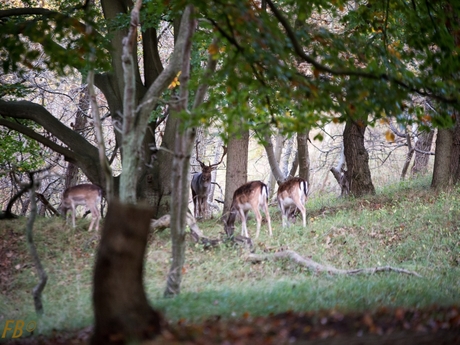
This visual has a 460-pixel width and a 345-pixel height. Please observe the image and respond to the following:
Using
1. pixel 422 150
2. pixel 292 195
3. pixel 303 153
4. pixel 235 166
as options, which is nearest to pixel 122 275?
pixel 292 195

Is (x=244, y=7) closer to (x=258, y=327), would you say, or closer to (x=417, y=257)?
(x=258, y=327)

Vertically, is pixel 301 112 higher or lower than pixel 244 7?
lower

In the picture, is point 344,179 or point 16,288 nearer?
point 16,288

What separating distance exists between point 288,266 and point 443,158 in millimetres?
7080

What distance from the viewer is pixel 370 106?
6.66m

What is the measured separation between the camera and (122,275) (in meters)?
4.80

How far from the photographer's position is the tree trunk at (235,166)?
50.9 feet

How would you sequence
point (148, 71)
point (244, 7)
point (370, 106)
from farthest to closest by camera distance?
point (148, 71) → point (370, 106) → point (244, 7)

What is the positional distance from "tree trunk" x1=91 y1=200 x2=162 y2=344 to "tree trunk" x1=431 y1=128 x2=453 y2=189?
40.0 ft

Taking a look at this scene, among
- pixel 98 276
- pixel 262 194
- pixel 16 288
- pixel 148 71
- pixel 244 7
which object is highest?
pixel 148 71

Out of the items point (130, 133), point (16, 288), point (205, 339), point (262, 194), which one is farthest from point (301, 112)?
point (262, 194)

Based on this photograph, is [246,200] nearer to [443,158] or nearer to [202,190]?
[202,190]

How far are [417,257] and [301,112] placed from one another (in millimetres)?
5192

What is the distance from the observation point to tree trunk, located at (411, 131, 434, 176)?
69.7ft
